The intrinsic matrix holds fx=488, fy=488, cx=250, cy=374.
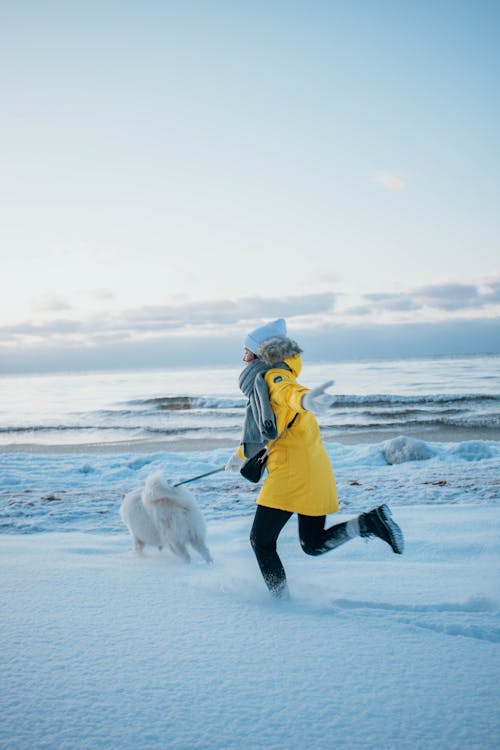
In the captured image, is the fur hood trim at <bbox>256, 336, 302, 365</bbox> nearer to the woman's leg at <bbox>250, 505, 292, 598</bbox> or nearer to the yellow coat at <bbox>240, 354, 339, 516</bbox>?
the yellow coat at <bbox>240, 354, 339, 516</bbox>

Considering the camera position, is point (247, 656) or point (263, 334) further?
point (263, 334)

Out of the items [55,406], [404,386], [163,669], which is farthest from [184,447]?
[404,386]

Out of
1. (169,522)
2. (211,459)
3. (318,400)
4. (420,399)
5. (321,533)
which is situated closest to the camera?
(318,400)

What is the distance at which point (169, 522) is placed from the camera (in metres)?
3.50

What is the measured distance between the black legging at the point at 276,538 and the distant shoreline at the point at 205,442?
8.82m

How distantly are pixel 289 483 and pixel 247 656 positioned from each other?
0.93 metres

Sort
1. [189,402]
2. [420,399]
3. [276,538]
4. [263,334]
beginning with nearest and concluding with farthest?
[276,538]
[263,334]
[420,399]
[189,402]

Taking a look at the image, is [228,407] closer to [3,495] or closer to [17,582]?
[3,495]

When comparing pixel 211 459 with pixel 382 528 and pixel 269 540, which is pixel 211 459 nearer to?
pixel 269 540

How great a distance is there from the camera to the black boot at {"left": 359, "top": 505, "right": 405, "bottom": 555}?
8.66 ft

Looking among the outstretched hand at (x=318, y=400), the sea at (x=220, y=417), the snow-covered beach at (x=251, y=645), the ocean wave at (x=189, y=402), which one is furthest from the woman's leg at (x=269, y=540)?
the ocean wave at (x=189, y=402)

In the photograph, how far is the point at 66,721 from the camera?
1.46 m

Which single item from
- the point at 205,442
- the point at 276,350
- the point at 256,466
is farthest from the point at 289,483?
the point at 205,442

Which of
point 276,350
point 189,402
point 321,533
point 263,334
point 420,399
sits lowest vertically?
point 420,399
